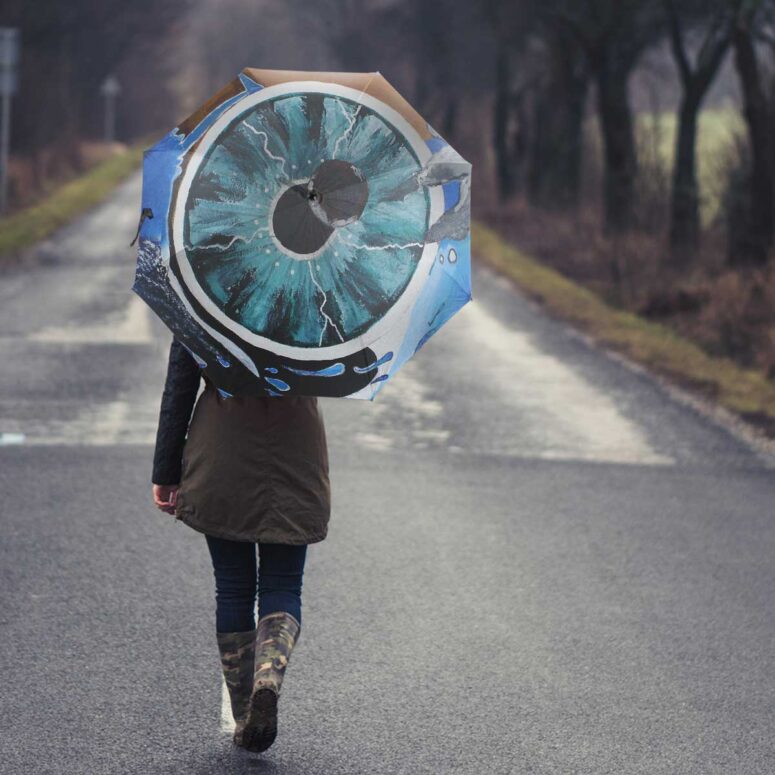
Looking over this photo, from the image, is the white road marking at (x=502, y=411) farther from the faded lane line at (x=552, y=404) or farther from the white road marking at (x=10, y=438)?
the white road marking at (x=10, y=438)

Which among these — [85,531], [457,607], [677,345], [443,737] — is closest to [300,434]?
[443,737]

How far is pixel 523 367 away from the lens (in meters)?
14.3

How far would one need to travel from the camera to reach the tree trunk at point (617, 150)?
2605 cm

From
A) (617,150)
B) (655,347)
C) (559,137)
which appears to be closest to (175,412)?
(655,347)

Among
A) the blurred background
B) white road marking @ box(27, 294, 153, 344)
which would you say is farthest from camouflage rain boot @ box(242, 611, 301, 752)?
the blurred background

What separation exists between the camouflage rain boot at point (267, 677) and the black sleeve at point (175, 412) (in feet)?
1.68

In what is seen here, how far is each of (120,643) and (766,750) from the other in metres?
2.36

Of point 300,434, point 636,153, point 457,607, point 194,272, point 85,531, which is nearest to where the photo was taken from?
point 194,272

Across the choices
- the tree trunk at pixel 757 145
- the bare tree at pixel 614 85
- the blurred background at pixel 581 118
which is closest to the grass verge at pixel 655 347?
the blurred background at pixel 581 118

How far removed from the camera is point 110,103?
65375 mm

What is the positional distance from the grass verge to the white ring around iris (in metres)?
7.60

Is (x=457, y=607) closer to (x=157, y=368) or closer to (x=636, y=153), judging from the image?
(x=157, y=368)

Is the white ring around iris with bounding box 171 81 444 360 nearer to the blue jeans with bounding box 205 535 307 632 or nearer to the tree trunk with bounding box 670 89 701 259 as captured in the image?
the blue jeans with bounding box 205 535 307 632

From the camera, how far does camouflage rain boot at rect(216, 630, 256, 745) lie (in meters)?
4.73
